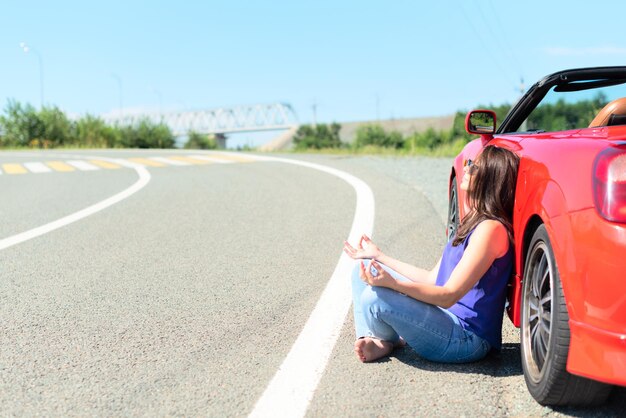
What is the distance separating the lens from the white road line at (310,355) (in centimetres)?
286

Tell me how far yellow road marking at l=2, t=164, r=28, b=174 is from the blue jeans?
13.3 meters

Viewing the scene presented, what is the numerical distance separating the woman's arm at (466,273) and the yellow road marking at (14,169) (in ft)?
43.8

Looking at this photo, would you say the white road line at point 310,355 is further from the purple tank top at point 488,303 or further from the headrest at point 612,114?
the headrest at point 612,114

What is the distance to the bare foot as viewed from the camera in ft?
11.0

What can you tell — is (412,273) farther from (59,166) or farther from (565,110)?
(59,166)

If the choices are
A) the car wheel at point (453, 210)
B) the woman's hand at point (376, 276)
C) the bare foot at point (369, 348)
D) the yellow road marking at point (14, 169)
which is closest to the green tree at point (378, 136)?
the yellow road marking at point (14, 169)

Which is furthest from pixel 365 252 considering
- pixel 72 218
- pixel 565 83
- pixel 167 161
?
pixel 167 161

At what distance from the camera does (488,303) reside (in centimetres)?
336

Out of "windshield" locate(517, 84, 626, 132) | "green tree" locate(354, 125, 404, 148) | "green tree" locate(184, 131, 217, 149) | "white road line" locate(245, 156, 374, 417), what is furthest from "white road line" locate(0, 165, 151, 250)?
"green tree" locate(354, 125, 404, 148)

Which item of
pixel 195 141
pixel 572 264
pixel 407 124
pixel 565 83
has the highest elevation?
pixel 565 83

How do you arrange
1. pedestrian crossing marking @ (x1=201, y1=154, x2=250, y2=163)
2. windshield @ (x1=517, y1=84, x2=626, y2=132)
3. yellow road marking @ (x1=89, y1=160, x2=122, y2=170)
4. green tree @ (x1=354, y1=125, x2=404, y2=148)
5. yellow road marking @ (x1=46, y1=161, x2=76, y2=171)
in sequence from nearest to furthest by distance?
windshield @ (x1=517, y1=84, x2=626, y2=132) → yellow road marking @ (x1=46, y1=161, x2=76, y2=171) → yellow road marking @ (x1=89, y1=160, x2=122, y2=170) → pedestrian crossing marking @ (x1=201, y1=154, x2=250, y2=163) → green tree @ (x1=354, y1=125, x2=404, y2=148)

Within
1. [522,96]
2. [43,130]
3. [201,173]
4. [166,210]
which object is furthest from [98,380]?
[43,130]

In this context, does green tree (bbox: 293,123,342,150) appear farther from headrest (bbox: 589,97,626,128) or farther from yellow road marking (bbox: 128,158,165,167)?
headrest (bbox: 589,97,626,128)

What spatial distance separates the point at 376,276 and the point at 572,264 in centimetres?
98
